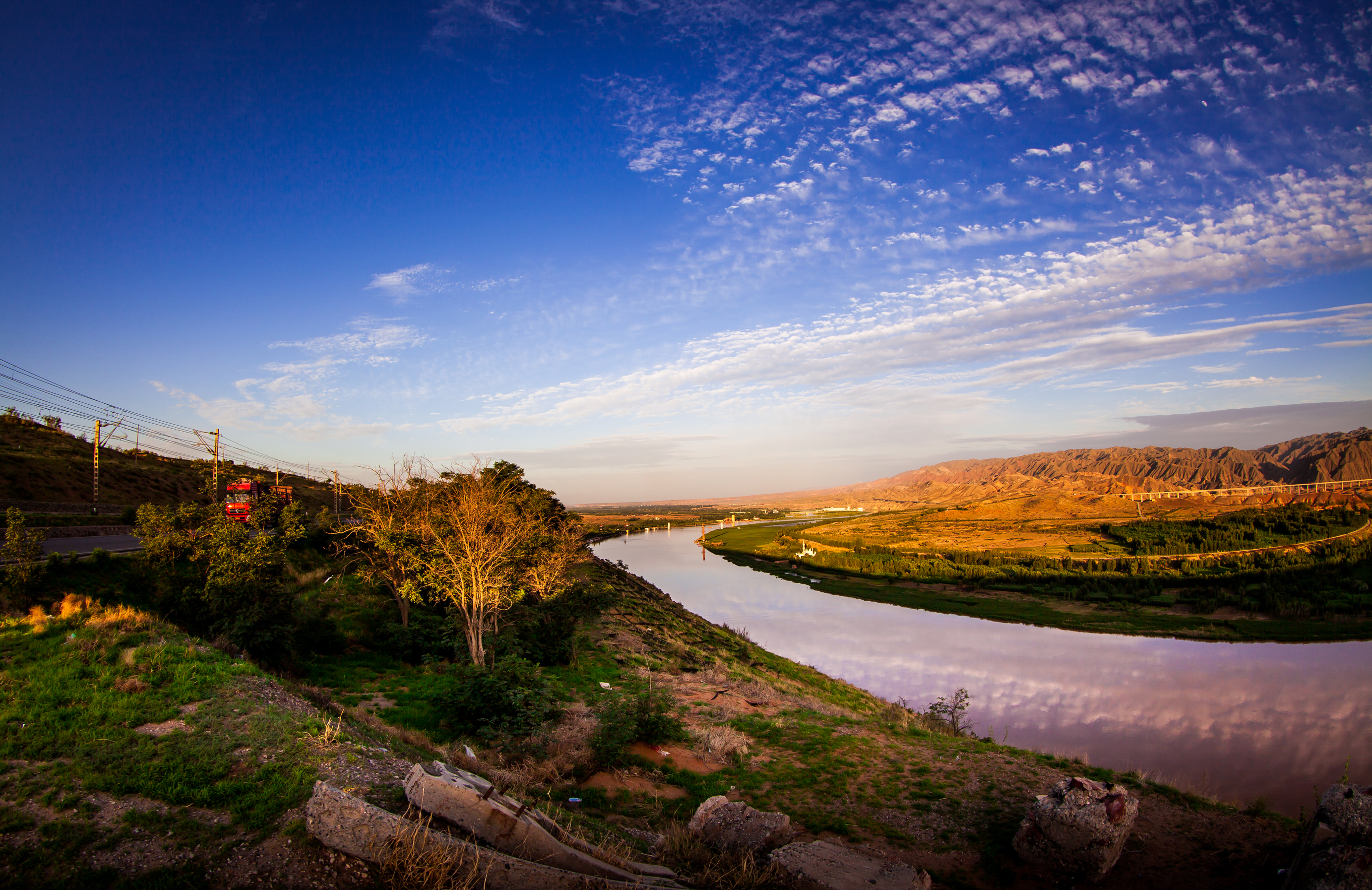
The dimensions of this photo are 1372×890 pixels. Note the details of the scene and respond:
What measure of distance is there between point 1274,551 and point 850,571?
3768cm

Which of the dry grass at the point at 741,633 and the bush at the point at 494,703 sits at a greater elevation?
the bush at the point at 494,703

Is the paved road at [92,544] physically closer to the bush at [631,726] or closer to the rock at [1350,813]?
the bush at [631,726]

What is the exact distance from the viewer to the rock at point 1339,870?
5598mm

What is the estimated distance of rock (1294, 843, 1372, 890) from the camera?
18.4 feet

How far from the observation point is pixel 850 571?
63.4m

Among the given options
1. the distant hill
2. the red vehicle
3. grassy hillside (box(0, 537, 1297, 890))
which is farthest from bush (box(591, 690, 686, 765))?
the distant hill

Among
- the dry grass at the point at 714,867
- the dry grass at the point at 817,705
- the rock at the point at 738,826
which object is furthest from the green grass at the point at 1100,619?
the dry grass at the point at 714,867

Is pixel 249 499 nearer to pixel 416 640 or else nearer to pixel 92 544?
pixel 92 544

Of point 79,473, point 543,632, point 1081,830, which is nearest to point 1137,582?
point 543,632

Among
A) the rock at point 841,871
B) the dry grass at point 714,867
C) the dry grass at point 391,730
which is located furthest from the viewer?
the dry grass at point 391,730

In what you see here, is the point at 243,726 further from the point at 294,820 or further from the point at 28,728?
the point at 294,820

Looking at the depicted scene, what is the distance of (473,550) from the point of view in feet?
51.6

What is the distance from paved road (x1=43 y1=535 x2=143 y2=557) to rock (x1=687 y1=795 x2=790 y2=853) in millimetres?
17432

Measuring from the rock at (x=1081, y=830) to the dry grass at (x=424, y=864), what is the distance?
24.8 ft
